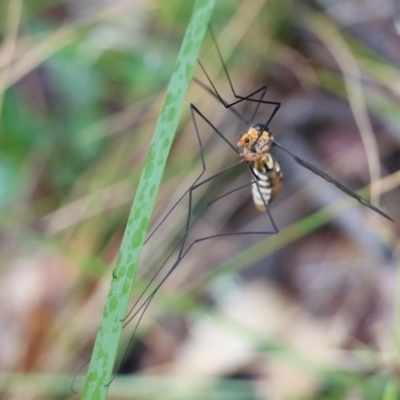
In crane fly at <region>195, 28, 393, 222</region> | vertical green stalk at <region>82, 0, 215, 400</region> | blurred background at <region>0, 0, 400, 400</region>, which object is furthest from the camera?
blurred background at <region>0, 0, 400, 400</region>

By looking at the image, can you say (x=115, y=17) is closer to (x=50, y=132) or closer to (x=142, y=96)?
(x=142, y=96)

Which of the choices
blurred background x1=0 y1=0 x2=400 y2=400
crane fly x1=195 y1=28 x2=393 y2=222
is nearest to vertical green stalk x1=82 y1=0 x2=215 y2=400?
crane fly x1=195 y1=28 x2=393 y2=222

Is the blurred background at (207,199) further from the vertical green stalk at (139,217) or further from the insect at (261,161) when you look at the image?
the vertical green stalk at (139,217)

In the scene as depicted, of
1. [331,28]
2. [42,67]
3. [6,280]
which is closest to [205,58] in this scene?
[331,28]

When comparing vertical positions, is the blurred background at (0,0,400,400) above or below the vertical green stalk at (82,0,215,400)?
above

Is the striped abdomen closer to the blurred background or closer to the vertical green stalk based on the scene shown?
the blurred background

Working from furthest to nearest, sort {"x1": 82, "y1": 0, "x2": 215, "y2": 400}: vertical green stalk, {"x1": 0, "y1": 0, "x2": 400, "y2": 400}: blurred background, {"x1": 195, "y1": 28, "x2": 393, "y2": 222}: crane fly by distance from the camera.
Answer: {"x1": 0, "y1": 0, "x2": 400, "y2": 400}: blurred background < {"x1": 195, "y1": 28, "x2": 393, "y2": 222}: crane fly < {"x1": 82, "y1": 0, "x2": 215, "y2": 400}: vertical green stalk

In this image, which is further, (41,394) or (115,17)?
(115,17)
